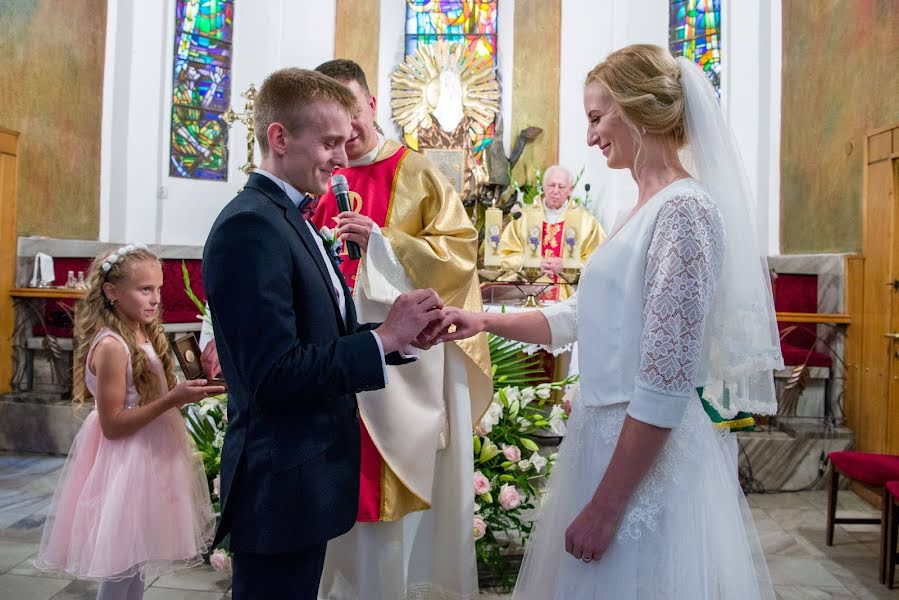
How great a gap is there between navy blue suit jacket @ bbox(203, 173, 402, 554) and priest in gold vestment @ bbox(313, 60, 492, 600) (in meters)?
0.85

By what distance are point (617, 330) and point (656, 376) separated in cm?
17

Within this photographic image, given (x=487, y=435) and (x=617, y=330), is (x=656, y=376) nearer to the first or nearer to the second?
(x=617, y=330)

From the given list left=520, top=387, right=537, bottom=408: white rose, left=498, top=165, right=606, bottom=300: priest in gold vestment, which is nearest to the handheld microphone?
left=520, top=387, right=537, bottom=408: white rose

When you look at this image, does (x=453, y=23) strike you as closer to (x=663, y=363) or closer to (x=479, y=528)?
(x=479, y=528)

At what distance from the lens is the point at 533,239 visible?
6742 mm

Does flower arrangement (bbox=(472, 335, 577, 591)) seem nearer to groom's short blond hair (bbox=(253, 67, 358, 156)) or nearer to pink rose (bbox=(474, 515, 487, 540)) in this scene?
pink rose (bbox=(474, 515, 487, 540))

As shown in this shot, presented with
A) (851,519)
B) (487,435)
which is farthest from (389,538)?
(851,519)

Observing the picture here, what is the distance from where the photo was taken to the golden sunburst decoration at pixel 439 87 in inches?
392

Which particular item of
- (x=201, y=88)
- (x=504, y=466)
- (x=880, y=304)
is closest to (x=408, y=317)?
(x=504, y=466)

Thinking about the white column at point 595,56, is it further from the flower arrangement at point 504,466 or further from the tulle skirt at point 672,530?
the tulle skirt at point 672,530

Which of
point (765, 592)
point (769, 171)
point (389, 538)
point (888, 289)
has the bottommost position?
point (389, 538)

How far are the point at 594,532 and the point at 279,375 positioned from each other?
2.30 feet

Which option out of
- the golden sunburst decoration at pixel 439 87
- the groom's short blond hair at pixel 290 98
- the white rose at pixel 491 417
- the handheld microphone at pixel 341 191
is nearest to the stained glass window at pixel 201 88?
the golden sunburst decoration at pixel 439 87

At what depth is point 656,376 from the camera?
1486mm
